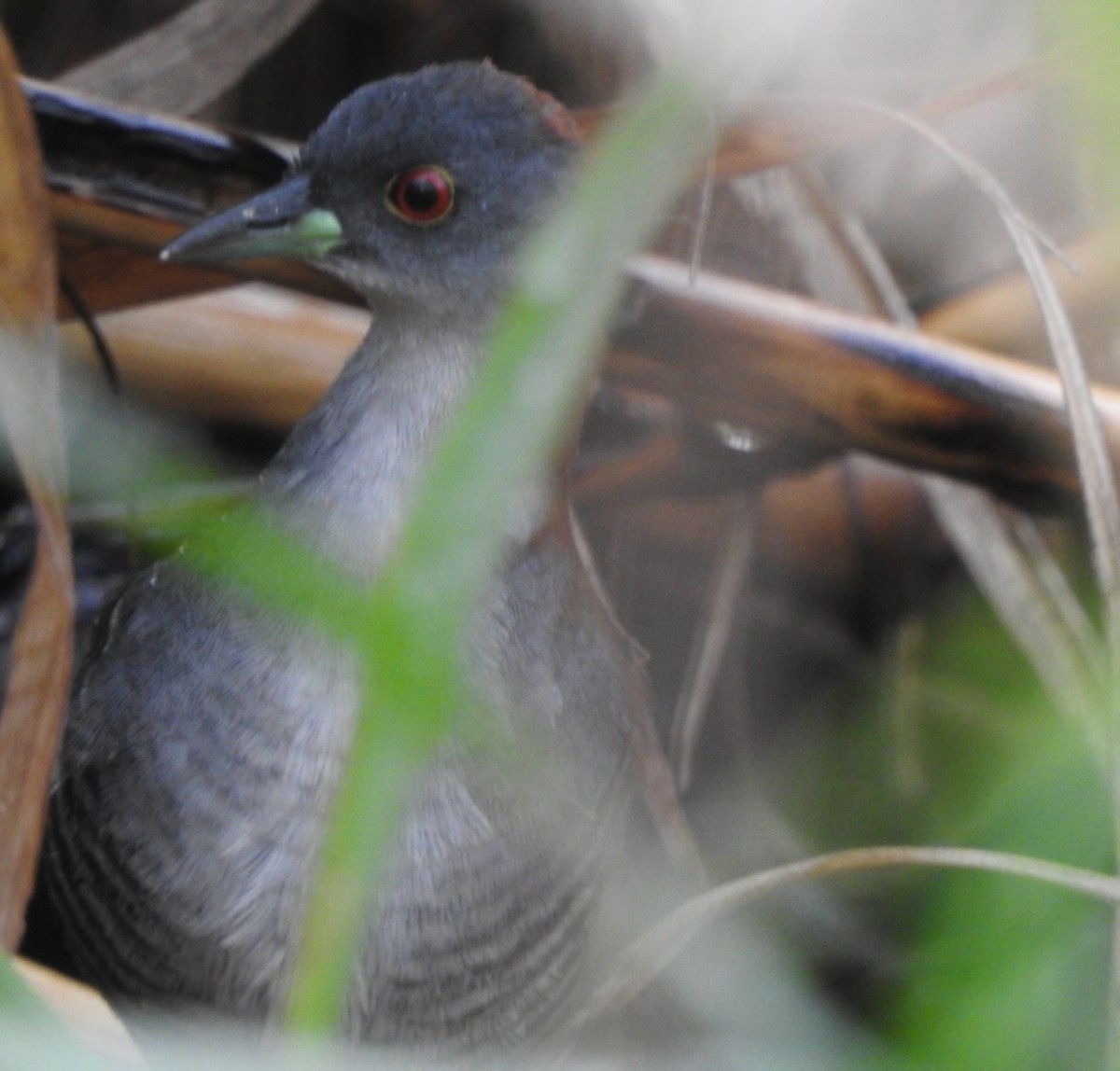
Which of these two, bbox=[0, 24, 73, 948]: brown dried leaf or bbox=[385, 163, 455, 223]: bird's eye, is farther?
bbox=[385, 163, 455, 223]: bird's eye

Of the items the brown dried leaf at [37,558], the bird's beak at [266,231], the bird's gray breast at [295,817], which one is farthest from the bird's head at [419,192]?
the bird's gray breast at [295,817]

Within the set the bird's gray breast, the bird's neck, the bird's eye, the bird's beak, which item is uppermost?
the bird's eye

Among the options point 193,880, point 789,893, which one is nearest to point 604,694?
point 193,880

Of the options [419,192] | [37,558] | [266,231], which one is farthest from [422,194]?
[37,558]

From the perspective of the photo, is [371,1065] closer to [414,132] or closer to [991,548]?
[414,132]

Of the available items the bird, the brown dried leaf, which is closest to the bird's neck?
the bird

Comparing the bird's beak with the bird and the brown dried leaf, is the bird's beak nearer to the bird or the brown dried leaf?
the bird

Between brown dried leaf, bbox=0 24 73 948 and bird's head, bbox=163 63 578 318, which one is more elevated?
bird's head, bbox=163 63 578 318
